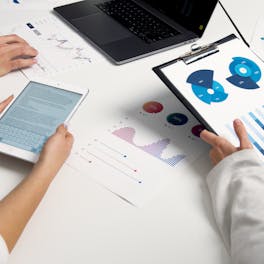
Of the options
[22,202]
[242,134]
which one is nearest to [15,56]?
[22,202]

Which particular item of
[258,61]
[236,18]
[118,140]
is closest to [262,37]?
[236,18]

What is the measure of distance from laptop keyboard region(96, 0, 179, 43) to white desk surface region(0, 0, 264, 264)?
433 mm

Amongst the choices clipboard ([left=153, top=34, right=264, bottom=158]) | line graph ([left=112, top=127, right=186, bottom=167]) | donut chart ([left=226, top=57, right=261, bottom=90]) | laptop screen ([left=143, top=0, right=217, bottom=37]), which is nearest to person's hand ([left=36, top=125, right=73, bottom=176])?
line graph ([left=112, top=127, right=186, bottom=167])

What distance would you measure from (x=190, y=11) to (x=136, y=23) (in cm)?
15

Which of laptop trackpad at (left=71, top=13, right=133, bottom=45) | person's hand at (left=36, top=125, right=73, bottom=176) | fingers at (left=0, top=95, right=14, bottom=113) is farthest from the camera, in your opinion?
laptop trackpad at (left=71, top=13, right=133, bottom=45)

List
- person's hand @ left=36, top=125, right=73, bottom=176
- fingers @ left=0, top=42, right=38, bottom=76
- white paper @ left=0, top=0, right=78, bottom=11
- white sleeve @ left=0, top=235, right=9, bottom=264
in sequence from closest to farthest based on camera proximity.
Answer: white sleeve @ left=0, top=235, right=9, bottom=264, person's hand @ left=36, top=125, right=73, bottom=176, fingers @ left=0, top=42, right=38, bottom=76, white paper @ left=0, top=0, right=78, bottom=11

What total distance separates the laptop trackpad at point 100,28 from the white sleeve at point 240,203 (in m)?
0.50

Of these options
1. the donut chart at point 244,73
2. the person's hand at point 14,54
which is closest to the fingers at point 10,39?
the person's hand at point 14,54

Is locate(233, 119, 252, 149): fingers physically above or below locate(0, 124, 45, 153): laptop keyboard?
above

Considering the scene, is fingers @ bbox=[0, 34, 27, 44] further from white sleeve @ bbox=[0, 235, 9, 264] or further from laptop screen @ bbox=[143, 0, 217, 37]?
white sleeve @ bbox=[0, 235, 9, 264]

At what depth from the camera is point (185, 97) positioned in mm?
785

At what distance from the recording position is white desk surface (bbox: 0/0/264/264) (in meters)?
0.62

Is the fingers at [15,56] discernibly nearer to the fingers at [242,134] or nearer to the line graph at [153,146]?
the line graph at [153,146]

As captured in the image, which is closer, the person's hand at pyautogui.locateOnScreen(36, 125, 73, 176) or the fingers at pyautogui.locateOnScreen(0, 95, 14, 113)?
the person's hand at pyautogui.locateOnScreen(36, 125, 73, 176)
